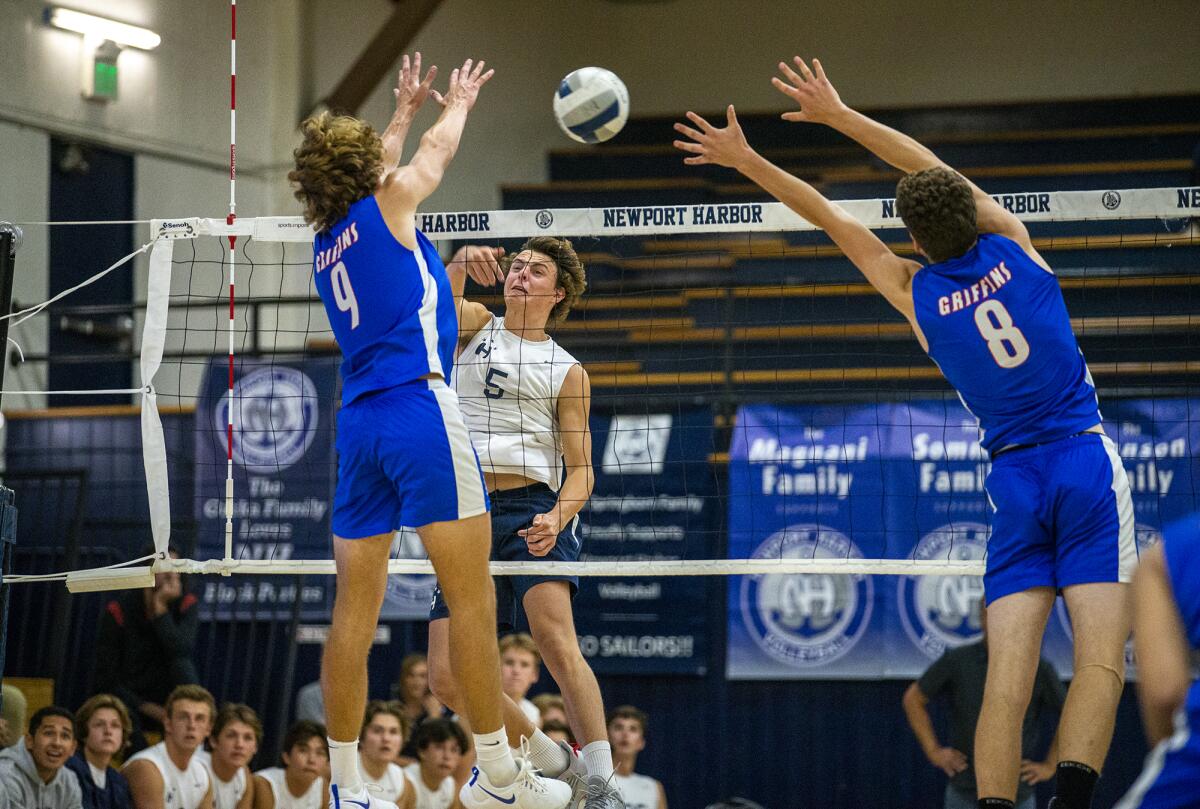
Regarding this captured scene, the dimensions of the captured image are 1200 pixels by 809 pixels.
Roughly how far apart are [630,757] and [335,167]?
594 cm

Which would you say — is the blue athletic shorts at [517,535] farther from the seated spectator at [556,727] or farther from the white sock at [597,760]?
the seated spectator at [556,727]

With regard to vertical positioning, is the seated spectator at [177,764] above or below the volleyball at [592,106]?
below

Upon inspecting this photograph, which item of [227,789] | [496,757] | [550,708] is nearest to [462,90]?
[496,757]

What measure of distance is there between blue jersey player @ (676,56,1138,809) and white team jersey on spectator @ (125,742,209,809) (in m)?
5.65

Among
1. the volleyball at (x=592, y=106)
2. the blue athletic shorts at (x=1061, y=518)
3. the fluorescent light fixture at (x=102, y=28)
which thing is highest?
the fluorescent light fixture at (x=102, y=28)

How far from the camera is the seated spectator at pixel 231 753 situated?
8930 millimetres

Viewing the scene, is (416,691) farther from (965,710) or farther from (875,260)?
(875,260)

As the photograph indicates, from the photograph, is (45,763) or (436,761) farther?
(436,761)

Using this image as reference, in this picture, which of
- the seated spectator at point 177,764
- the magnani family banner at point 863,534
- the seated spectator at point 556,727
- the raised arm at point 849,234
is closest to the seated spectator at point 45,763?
the seated spectator at point 177,764

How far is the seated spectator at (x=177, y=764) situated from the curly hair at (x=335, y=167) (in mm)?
4779

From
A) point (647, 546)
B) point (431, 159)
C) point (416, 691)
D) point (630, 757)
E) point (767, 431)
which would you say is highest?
point (431, 159)

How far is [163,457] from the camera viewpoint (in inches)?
255

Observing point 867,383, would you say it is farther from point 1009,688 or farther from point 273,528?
point 1009,688

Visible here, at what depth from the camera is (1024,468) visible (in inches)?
184
